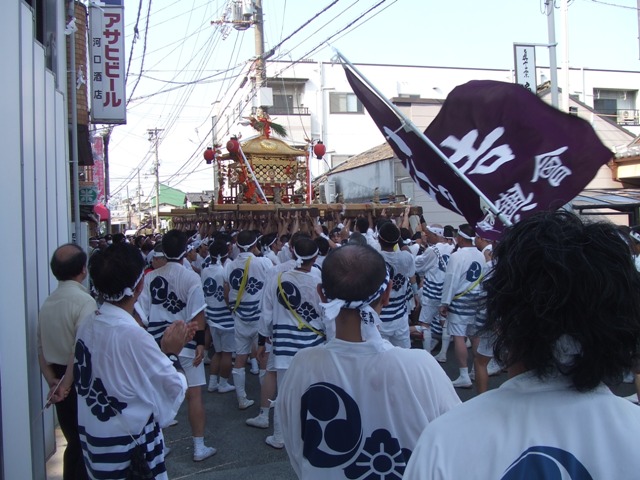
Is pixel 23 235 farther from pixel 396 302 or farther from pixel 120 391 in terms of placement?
pixel 396 302

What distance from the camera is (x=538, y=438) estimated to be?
128 cm

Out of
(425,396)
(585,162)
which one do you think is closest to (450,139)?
(585,162)

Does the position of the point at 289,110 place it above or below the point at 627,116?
above

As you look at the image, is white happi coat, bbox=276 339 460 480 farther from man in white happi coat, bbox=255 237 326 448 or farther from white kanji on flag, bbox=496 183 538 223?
man in white happi coat, bbox=255 237 326 448

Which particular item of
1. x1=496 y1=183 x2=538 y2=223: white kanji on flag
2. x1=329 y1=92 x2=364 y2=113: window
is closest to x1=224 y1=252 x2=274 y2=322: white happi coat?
x1=496 y1=183 x2=538 y2=223: white kanji on flag

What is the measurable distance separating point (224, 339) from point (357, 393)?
17.2 ft

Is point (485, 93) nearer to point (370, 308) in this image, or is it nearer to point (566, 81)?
point (370, 308)

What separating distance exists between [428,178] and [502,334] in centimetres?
229

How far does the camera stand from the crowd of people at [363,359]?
1.32 metres

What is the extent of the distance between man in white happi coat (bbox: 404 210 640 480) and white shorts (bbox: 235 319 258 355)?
18.7ft

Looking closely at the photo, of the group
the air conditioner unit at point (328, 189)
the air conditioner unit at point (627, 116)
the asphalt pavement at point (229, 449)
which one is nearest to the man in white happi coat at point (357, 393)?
the asphalt pavement at point (229, 449)

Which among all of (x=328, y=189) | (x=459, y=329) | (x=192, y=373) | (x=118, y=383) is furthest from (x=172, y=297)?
(x=328, y=189)

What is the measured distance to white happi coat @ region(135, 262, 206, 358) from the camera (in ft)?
17.7

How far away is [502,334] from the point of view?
1432 mm
